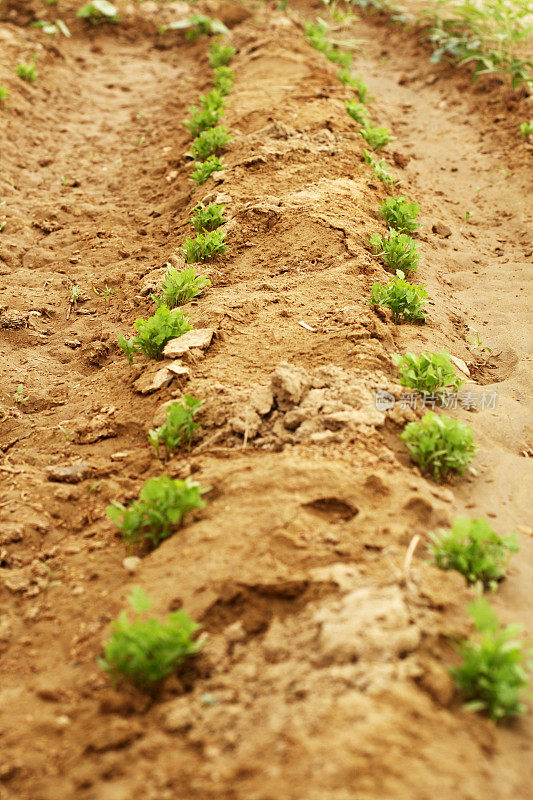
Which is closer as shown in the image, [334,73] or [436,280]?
[436,280]

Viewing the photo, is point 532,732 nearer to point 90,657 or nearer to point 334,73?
point 90,657

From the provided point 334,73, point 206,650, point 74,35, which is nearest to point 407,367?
point 206,650

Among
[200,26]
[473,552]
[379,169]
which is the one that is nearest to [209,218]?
[379,169]

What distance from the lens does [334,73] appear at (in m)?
8.45

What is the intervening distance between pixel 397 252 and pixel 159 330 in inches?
73.7

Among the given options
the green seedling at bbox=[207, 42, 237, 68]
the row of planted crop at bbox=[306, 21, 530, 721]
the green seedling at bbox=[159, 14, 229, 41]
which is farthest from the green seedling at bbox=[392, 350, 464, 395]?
the green seedling at bbox=[159, 14, 229, 41]

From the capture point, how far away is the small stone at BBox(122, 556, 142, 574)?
107 inches

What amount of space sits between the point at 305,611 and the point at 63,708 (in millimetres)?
Answer: 903

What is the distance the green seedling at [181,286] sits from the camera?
14.3 ft

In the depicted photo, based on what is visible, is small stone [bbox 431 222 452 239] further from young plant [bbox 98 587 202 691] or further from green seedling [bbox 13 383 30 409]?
young plant [bbox 98 587 202 691]

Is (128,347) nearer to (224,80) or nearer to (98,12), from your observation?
(224,80)

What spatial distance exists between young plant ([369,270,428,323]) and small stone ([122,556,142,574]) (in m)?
2.28

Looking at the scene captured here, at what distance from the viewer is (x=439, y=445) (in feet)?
10.2

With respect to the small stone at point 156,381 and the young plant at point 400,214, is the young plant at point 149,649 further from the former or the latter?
the young plant at point 400,214
